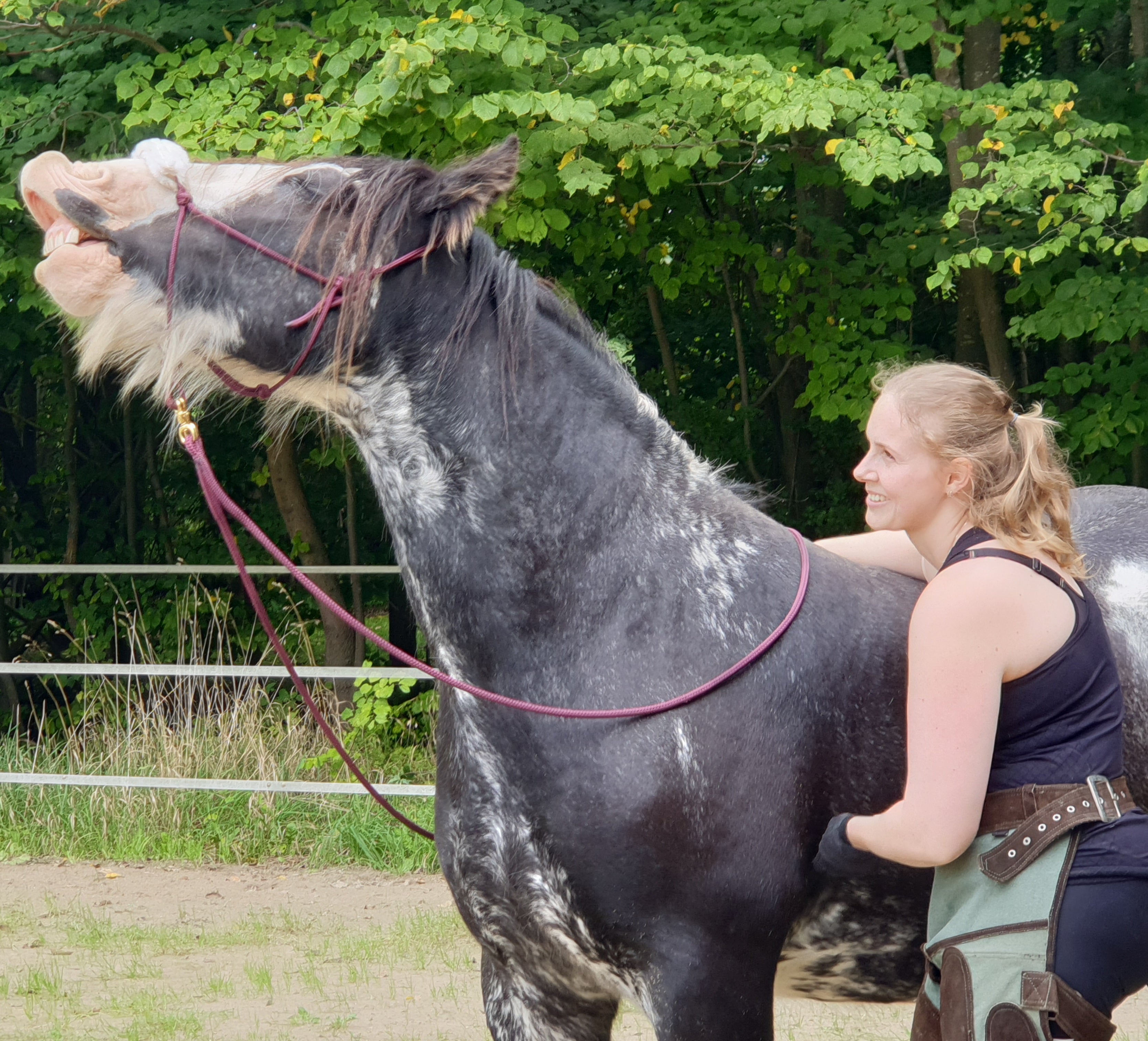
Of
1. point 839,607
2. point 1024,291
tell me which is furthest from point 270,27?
point 839,607

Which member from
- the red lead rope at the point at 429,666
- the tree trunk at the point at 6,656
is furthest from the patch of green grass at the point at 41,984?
the tree trunk at the point at 6,656

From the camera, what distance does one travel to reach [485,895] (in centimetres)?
220

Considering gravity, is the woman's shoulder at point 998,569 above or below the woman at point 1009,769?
above

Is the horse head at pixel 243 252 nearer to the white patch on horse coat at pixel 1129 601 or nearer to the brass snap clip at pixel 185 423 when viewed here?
the brass snap clip at pixel 185 423

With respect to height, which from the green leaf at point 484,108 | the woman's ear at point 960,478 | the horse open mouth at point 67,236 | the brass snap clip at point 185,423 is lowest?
the woman's ear at point 960,478

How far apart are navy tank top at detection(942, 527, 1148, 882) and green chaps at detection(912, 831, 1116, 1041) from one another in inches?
2.3

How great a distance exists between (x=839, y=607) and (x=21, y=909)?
4.70m

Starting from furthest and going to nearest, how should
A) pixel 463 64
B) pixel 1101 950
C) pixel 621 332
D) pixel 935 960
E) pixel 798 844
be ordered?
pixel 621 332 < pixel 463 64 < pixel 798 844 < pixel 935 960 < pixel 1101 950

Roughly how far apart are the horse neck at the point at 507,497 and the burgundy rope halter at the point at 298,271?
13cm

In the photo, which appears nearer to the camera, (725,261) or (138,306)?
(138,306)

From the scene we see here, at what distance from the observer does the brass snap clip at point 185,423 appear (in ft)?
7.54

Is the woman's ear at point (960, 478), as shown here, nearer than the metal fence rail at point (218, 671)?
Yes

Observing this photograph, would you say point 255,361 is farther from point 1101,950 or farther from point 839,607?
point 1101,950

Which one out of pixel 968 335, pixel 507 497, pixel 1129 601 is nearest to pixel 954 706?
pixel 507 497
